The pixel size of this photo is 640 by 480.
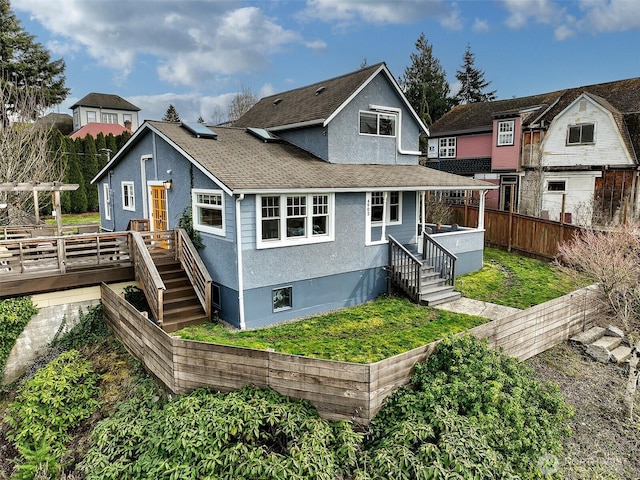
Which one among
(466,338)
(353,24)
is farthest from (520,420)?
(353,24)

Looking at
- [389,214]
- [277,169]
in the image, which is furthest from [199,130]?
[389,214]

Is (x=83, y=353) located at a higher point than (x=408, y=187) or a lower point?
lower

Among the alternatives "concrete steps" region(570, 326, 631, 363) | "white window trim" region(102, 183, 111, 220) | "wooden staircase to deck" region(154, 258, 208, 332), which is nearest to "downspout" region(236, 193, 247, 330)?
"wooden staircase to deck" region(154, 258, 208, 332)

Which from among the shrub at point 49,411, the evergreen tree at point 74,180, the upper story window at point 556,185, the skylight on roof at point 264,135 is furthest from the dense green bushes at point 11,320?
the upper story window at point 556,185

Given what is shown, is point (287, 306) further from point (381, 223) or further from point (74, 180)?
point (74, 180)

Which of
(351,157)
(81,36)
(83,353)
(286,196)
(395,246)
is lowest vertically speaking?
(83,353)

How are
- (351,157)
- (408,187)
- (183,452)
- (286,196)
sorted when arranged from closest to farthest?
(183,452) < (286,196) < (408,187) < (351,157)

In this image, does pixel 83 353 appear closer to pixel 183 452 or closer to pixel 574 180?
pixel 183 452
